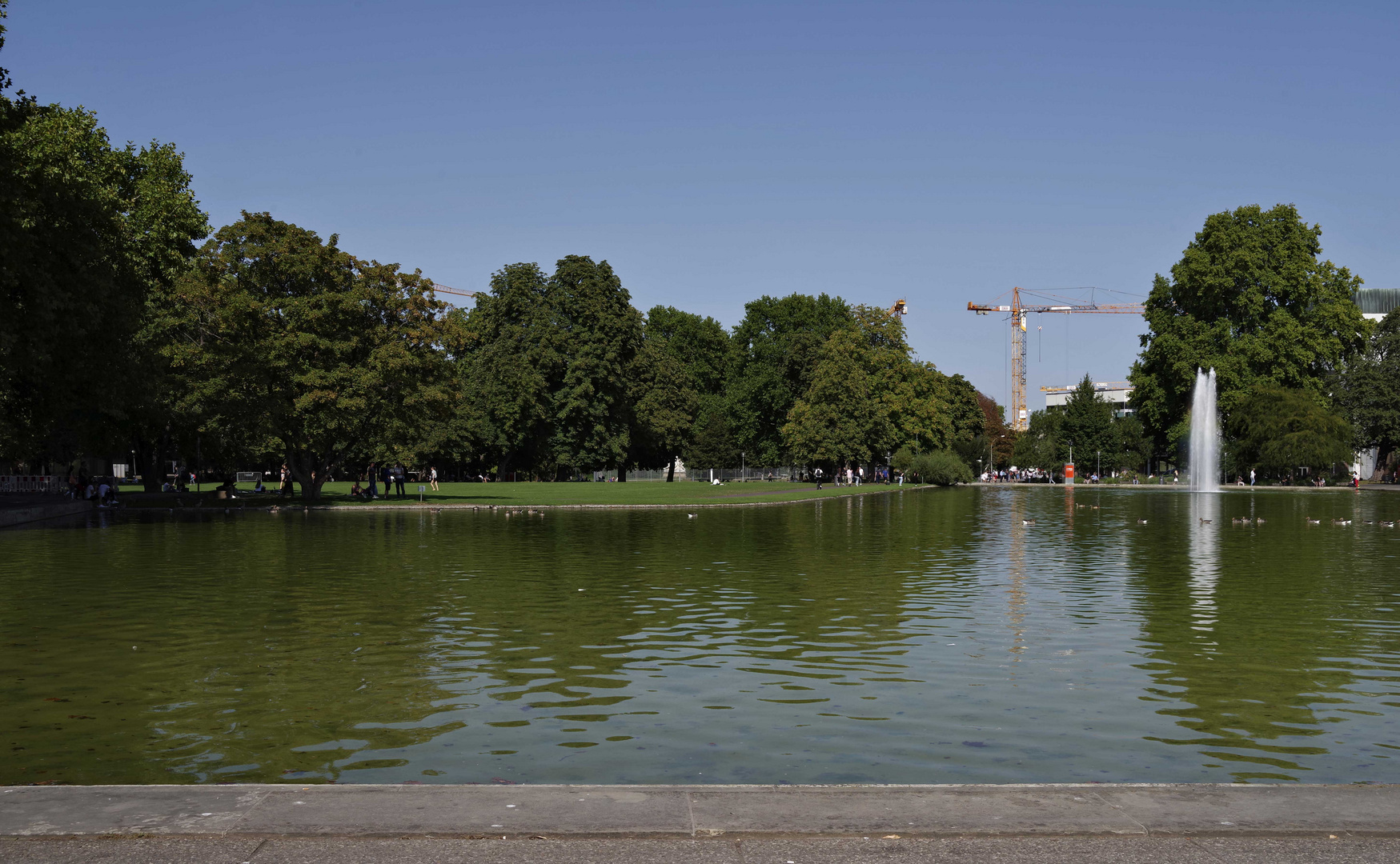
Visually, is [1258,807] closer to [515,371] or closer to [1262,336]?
[515,371]

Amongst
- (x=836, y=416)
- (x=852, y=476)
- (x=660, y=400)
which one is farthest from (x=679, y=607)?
(x=660, y=400)

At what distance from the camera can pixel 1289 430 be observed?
9031 cm

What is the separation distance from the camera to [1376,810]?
6.79 meters

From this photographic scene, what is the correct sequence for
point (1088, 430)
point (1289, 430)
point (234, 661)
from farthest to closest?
point (1088, 430), point (1289, 430), point (234, 661)

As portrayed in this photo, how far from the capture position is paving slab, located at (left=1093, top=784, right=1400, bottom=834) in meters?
6.49

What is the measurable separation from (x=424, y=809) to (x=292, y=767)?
3089mm

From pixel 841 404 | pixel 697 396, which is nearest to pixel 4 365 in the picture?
pixel 841 404

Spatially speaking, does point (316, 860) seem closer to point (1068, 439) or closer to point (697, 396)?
point (697, 396)

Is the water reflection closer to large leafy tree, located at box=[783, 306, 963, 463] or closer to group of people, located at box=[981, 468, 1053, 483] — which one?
large leafy tree, located at box=[783, 306, 963, 463]

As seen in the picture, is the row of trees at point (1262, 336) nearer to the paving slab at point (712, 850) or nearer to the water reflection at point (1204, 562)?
the water reflection at point (1204, 562)

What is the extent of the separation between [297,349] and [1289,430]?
240ft

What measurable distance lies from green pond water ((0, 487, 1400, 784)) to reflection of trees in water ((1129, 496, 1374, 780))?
2.9 inches

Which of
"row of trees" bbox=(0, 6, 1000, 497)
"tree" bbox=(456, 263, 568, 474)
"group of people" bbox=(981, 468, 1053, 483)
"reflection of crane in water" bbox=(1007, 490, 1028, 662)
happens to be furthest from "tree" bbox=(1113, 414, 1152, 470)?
"reflection of crane in water" bbox=(1007, 490, 1028, 662)

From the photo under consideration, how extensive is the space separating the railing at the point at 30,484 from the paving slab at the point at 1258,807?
84528 mm
